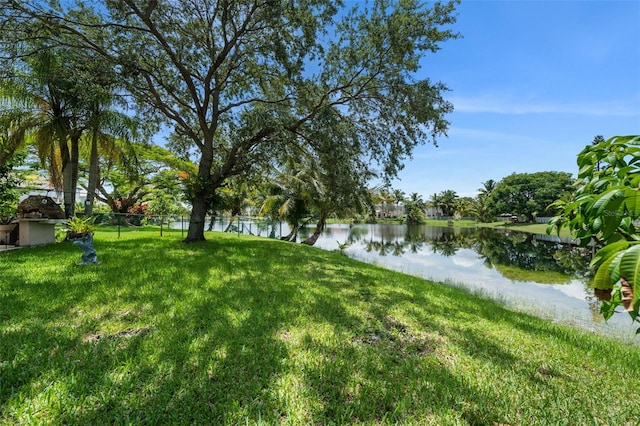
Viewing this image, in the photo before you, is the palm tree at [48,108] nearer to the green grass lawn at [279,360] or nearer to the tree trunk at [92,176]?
the tree trunk at [92,176]

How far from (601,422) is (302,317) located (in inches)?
119

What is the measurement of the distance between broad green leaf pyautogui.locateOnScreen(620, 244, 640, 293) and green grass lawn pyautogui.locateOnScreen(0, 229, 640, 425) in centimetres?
180

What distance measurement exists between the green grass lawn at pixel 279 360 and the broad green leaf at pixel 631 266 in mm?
1800

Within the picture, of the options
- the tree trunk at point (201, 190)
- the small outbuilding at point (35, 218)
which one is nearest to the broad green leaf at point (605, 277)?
the tree trunk at point (201, 190)

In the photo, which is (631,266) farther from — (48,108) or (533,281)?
(48,108)

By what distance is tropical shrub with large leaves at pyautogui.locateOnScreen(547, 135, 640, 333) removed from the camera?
36.9 inches

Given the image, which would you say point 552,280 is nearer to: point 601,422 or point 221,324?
point 601,422

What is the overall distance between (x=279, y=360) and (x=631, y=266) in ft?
8.83

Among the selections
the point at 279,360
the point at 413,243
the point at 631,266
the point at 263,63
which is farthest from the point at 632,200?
the point at 413,243

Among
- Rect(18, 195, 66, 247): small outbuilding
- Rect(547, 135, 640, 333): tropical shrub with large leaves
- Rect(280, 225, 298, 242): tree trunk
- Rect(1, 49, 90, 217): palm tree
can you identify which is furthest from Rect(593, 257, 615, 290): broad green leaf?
Rect(280, 225, 298, 242): tree trunk

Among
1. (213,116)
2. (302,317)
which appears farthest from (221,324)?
(213,116)

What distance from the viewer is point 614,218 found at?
1.15 metres

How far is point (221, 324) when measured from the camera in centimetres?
357

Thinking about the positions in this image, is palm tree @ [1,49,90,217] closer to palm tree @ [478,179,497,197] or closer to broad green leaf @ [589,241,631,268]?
broad green leaf @ [589,241,631,268]
